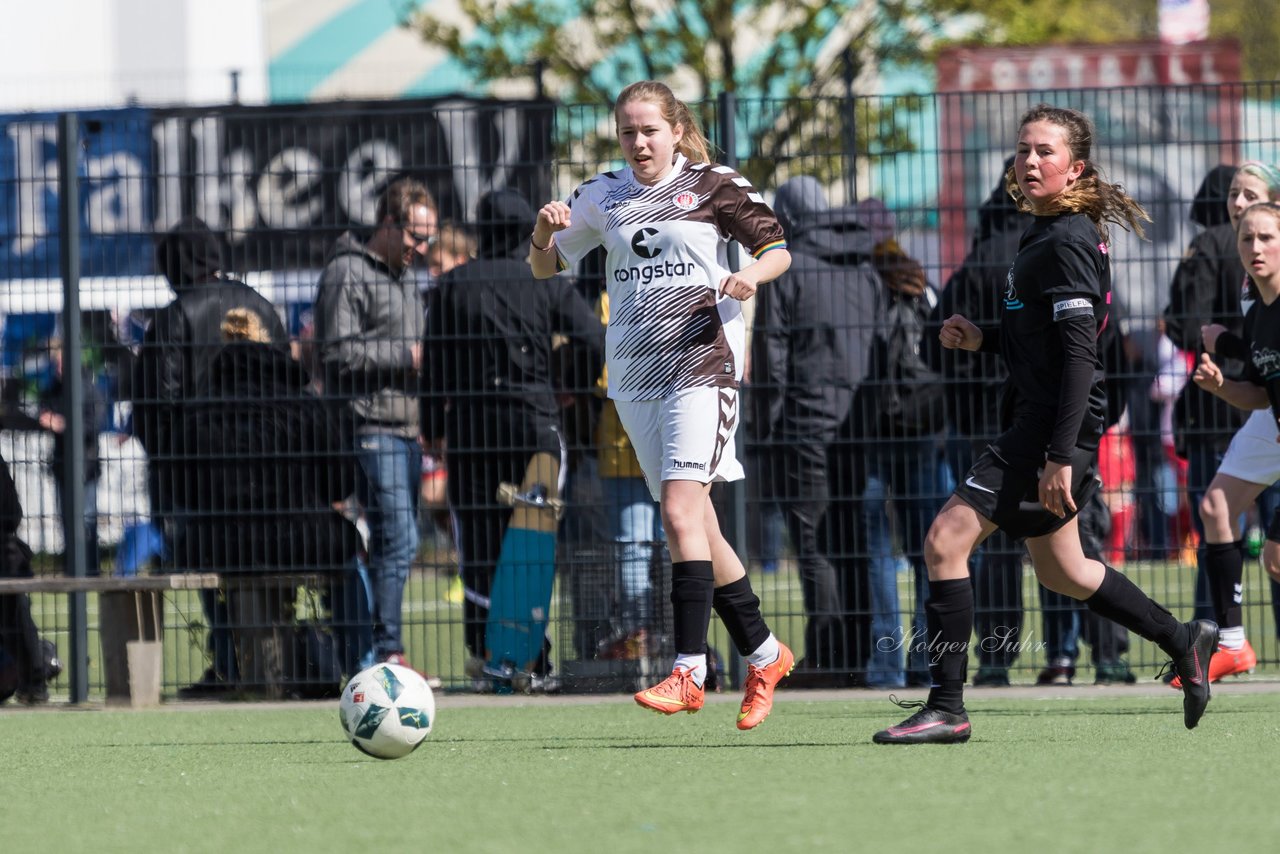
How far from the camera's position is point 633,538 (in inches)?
364

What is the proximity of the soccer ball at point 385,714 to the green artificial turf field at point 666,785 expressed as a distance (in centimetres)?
8

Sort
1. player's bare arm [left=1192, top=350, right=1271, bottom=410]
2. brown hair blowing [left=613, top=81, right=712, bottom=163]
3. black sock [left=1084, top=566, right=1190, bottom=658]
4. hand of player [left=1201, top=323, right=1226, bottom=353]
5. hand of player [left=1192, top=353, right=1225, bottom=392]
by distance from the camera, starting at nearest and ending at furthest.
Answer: black sock [left=1084, top=566, right=1190, bottom=658] → brown hair blowing [left=613, top=81, right=712, bottom=163] → hand of player [left=1192, top=353, right=1225, bottom=392] → hand of player [left=1201, top=323, right=1226, bottom=353] → player's bare arm [left=1192, top=350, right=1271, bottom=410]

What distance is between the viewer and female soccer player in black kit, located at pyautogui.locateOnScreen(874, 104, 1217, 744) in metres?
6.11

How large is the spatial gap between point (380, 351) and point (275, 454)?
68 centimetres

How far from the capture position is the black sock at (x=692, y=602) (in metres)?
6.82

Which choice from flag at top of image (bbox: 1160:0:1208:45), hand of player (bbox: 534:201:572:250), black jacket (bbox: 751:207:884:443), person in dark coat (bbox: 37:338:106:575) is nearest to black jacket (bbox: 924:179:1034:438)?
black jacket (bbox: 751:207:884:443)

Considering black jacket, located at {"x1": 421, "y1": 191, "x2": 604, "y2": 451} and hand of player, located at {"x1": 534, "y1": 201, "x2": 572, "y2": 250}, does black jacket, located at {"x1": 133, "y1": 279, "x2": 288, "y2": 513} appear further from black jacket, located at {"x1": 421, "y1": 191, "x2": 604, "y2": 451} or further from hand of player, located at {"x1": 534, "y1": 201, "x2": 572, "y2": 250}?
hand of player, located at {"x1": 534, "y1": 201, "x2": 572, "y2": 250}

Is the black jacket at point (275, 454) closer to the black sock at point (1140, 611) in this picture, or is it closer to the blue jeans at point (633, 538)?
the blue jeans at point (633, 538)

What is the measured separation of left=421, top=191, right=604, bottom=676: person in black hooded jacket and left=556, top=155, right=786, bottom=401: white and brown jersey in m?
2.07

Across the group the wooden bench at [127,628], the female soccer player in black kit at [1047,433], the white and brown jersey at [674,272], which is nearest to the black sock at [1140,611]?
the female soccer player in black kit at [1047,433]

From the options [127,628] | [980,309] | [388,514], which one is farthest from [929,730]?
[127,628]

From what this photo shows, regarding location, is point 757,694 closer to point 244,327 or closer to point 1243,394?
point 1243,394

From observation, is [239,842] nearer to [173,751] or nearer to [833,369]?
[173,751]

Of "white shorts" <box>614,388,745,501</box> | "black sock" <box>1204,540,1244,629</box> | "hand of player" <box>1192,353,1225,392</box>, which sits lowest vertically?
"black sock" <box>1204,540,1244,629</box>
